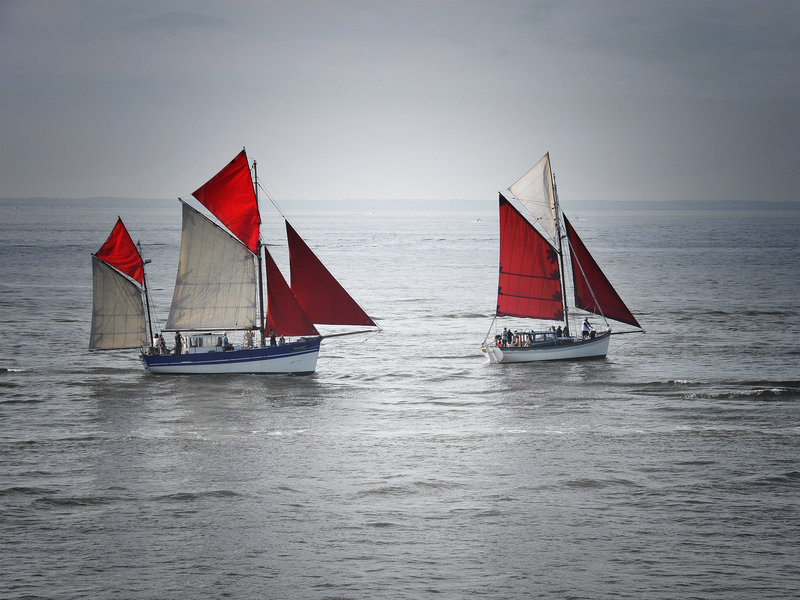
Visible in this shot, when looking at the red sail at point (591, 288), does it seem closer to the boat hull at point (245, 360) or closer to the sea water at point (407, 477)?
the sea water at point (407, 477)

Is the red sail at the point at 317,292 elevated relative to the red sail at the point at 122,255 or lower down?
lower down

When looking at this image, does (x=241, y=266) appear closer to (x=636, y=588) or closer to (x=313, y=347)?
(x=313, y=347)

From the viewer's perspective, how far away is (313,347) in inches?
2419

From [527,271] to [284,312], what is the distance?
18073mm

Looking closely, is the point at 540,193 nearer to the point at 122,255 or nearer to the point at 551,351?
the point at 551,351

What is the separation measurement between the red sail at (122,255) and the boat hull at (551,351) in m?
24.7

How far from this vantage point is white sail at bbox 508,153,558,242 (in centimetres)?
6681

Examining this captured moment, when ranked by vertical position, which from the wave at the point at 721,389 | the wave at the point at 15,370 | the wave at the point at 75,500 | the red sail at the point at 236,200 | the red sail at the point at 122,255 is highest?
the red sail at the point at 236,200

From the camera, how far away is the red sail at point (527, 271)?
→ 221ft

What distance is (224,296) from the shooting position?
204 ft

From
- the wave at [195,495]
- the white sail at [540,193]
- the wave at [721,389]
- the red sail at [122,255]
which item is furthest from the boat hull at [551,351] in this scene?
the wave at [195,495]

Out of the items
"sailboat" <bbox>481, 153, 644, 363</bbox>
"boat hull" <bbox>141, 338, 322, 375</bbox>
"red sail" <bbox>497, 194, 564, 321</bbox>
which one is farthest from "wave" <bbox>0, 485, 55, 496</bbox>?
"red sail" <bbox>497, 194, 564, 321</bbox>

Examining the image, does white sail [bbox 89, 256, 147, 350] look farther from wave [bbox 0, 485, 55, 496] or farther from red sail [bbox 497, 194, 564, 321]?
red sail [bbox 497, 194, 564, 321]

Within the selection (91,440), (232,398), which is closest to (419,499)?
(91,440)
